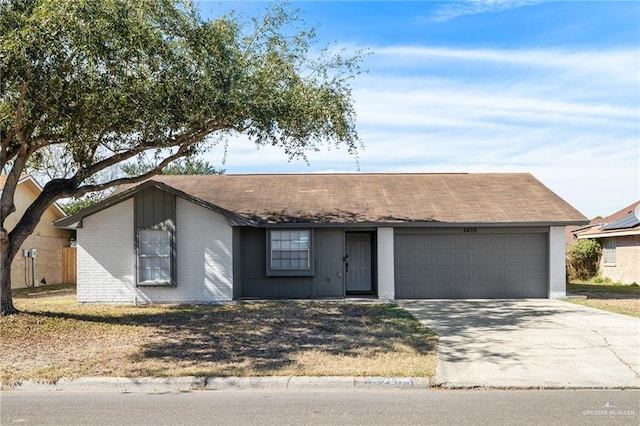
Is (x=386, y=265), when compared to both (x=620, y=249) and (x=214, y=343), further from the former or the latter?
(x=620, y=249)

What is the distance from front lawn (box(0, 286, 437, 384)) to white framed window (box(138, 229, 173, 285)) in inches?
75.4

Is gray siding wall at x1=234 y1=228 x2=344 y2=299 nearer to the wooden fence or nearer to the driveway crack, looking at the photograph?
the driveway crack

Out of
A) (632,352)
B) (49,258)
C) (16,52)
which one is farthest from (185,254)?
(49,258)

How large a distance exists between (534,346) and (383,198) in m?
10.2

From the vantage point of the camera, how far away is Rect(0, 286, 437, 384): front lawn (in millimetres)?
8578

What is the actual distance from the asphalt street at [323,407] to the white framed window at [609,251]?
70.6 ft

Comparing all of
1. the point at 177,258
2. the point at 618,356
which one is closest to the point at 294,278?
the point at 177,258

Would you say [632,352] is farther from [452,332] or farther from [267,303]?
[267,303]

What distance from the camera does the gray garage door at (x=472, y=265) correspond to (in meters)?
18.2

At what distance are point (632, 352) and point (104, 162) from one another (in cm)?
1137

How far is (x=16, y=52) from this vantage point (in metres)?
10.0

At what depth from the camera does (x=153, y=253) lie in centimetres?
1725

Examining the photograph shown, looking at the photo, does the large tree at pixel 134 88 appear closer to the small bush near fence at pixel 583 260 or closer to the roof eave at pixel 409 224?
the roof eave at pixel 409 224

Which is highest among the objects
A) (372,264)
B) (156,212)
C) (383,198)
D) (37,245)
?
(383,198)
